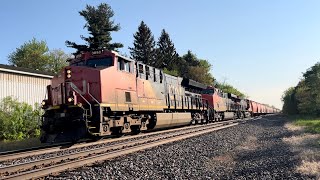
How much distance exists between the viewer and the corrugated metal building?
21.5 metres

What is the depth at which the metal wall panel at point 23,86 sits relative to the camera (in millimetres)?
21453

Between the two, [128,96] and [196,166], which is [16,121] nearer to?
[128,96]

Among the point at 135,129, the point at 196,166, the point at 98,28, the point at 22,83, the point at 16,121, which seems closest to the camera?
the point at 196,166

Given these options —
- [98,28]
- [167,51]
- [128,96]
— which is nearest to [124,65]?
[128,96]

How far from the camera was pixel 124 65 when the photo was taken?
49.0 feet

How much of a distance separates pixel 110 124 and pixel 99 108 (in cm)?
99

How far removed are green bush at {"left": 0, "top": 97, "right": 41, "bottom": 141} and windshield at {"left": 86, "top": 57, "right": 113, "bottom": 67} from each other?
21.9ft

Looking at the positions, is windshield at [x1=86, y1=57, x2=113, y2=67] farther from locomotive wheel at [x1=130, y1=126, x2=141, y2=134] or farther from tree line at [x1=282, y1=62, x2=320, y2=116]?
tree line at [x1=282, y1=62, x2=320, y2=116]

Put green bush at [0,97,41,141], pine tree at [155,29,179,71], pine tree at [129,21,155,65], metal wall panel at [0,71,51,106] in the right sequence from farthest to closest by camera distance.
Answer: pine tree at [155,29,179,71] < pine tree at [129,21,155,65] < metal wall panel at [0,71,51,106] < green bush at [0,97,41,141]

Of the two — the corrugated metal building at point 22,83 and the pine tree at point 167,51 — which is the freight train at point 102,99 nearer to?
the corrugated metal building at point 22,83

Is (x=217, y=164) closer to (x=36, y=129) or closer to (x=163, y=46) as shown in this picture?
(x=36, y=129)

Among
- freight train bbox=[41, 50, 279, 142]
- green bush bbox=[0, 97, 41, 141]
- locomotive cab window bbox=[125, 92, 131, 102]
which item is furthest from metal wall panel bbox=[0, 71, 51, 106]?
locomotive cab window bbox=[125, 92, 131, 102]

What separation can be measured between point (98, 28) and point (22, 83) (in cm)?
2854

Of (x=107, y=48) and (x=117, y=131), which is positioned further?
(x=107, y=48)
